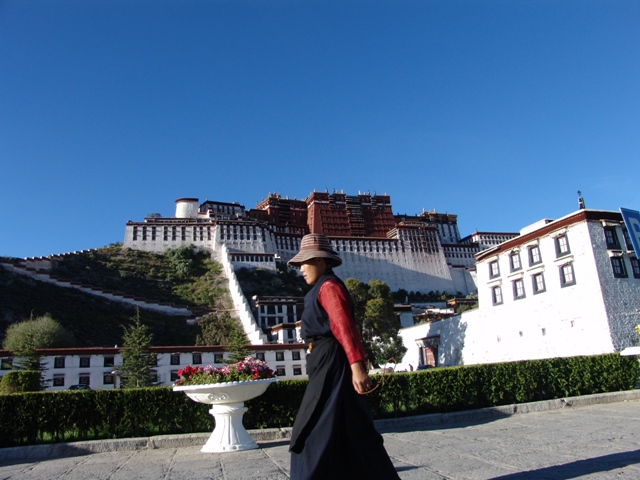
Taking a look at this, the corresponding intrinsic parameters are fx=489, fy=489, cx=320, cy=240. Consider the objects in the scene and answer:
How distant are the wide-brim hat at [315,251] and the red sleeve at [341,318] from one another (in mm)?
408

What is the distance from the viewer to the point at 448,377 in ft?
35.8

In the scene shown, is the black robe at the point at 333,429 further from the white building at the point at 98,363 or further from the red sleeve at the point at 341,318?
the white building at the point at 98,363

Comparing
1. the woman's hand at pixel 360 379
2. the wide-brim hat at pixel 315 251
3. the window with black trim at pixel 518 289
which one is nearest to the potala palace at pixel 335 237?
the window with black trim at pixel 518 289

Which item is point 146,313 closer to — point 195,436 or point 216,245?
point 216,245

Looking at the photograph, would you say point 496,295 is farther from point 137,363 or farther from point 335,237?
point 335,237

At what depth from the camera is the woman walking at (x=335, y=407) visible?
133 inches

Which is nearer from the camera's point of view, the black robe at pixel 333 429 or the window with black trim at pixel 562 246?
the black robe at pixel 333 429

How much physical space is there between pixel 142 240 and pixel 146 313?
26.9 metres

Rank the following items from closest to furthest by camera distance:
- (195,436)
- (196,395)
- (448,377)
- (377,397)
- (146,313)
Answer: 1. (196,395)
2. (195,436)
3. (377,397)
4. (448,377)
5. (146,313)

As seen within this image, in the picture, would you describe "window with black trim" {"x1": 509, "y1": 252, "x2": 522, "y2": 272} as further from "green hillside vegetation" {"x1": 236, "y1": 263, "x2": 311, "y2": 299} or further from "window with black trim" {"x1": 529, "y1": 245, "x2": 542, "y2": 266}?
"green hillside vegetation" {"x1": 236, "y1": 263, "x2": 311, "y2": 299}

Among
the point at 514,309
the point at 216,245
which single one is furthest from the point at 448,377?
the point at 216,245

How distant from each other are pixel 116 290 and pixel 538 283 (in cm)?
5057

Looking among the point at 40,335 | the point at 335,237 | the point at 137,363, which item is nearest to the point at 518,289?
the point at 137,363

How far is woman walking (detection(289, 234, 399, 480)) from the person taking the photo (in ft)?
11.1
